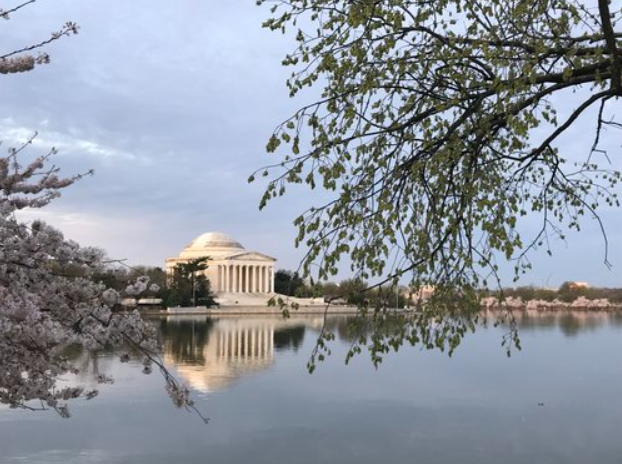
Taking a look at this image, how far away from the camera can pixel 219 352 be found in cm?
3284

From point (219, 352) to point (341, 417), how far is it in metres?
16.9

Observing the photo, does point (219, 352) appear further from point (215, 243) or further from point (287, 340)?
point (215, 243)

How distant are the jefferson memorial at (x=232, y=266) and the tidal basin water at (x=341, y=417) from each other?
8275 centimetres

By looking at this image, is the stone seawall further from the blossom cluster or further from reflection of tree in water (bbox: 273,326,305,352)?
the blossom cluster

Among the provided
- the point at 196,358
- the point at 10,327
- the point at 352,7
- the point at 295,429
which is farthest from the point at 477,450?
the point at 196,358

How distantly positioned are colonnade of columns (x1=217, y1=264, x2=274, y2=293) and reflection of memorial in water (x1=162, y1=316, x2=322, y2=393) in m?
61.0

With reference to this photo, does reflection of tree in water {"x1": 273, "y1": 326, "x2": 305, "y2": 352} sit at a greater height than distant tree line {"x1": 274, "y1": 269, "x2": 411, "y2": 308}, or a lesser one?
lesser

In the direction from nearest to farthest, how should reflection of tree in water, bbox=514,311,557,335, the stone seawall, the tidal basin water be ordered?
the tidal basin water < reflection of tree in water, bbox=514,311,557,335 < the stone seawall

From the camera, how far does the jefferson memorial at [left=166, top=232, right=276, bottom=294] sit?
364 ft

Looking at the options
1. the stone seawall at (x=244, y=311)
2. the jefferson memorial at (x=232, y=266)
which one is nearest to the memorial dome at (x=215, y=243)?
the jefferson memorial at (x=232, y=266)

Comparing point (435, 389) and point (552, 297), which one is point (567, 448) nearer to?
point (435, 389)

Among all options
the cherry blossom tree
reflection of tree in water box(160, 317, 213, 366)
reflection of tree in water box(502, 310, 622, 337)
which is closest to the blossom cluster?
the cherry blossom tree

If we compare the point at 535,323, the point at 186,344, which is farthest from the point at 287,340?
the point at 535,323

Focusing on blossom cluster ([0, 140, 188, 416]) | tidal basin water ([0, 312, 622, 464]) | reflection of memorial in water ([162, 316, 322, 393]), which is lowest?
tidal basin water ([0, 312, 622, 464])
